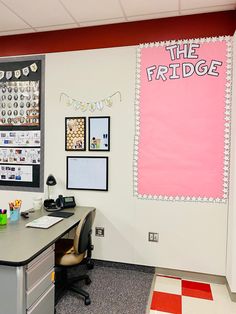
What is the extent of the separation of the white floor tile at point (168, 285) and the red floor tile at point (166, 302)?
0.07 meters

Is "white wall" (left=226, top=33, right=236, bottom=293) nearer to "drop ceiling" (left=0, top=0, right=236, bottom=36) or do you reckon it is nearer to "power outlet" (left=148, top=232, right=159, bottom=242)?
"drop ceiling" (left=0, top=0, right=236, bottom=36)

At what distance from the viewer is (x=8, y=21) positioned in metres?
2.79

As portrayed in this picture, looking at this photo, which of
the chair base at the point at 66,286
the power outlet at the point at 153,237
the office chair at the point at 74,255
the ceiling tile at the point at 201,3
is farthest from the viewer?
the power outlet at the point at 153,237

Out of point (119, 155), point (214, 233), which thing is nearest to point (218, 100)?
point (119, 155)

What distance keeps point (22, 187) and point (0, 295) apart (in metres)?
1.76

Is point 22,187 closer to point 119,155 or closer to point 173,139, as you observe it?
point 119,155

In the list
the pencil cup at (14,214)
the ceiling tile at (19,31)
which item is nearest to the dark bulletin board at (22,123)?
the ceiling tile at (19,31)

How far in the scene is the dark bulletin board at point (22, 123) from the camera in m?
3.07

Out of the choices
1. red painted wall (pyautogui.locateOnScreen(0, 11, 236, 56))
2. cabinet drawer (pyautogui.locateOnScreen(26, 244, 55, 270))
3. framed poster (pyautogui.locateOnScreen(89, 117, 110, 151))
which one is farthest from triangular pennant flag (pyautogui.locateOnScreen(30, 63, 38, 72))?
cabinet drawer (pyautogui.locateOnScreen(26, 244, 55, 270))

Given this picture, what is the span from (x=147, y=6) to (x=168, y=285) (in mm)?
2792

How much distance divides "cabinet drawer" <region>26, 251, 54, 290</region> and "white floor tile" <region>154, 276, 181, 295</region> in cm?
118

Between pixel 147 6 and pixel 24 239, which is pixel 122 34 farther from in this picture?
pixel 24 239

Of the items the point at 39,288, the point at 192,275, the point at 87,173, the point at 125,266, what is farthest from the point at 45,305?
the point at 192,275

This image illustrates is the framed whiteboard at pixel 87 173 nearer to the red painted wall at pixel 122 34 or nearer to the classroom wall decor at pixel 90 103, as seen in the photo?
the classroom wall decor at pixel 90 103
